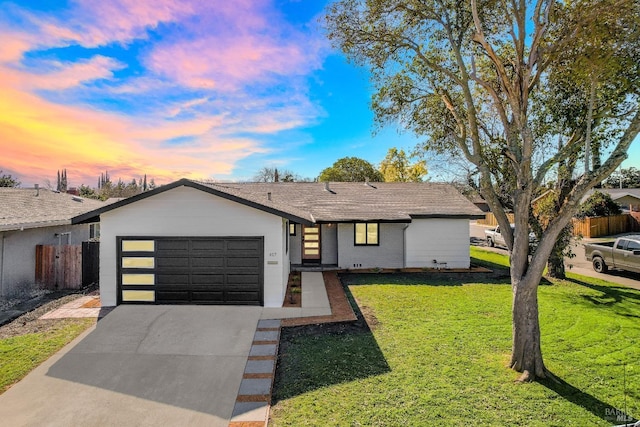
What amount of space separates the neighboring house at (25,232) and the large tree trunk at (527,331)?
1353 cm

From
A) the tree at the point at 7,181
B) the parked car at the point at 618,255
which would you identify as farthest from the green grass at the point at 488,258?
the tree at the point at 7,181

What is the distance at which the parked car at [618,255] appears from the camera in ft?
45.2

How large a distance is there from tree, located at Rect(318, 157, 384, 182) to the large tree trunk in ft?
128

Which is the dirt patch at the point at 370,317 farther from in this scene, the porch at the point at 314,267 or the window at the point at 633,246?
the window at the point at 633,246

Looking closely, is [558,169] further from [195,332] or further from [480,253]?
[195,332]

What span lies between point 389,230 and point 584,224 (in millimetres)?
23769

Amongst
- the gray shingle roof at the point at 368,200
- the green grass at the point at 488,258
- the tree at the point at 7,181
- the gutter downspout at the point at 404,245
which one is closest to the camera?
the gray shingle roof at the point at 368,200

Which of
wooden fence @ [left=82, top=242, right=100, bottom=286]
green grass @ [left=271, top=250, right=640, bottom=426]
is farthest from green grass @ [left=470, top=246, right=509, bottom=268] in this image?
wooden fence @ [left=82, top=242, right=100, bottom=286]

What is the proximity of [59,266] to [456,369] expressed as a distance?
544 inches

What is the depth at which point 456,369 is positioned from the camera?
6094mm

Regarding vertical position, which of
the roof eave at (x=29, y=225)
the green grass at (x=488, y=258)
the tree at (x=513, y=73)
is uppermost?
the tree at (x=513, y=73)

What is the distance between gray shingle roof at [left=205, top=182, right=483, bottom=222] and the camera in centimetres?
1549

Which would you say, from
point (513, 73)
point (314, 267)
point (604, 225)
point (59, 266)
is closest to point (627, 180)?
point (604, 225)

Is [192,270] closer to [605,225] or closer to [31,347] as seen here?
[31,347]
